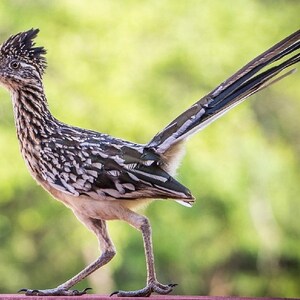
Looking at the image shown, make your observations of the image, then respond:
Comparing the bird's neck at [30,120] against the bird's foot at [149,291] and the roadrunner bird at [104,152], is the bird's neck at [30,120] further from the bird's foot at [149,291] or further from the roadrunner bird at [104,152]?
the bird's foot at [149,291]

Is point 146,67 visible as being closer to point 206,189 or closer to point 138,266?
point 206,189

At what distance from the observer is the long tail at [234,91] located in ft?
9.16

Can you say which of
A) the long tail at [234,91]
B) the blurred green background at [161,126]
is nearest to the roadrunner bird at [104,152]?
the long tail at [234,91]

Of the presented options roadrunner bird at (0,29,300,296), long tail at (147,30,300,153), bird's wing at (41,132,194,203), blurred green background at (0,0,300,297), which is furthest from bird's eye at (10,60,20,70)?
blurred green background at (0,0,300,297)

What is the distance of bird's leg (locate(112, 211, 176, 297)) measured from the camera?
279cm

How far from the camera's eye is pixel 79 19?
7.98m

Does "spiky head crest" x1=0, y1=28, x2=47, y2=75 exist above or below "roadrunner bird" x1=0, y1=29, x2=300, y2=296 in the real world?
above

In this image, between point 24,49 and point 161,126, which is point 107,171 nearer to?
point 24,49

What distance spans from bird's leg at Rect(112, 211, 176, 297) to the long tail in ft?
0.72

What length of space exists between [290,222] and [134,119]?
2.21 meters

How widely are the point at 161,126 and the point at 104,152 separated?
5.21 m

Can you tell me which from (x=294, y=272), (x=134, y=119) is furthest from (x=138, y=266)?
(x=294, y=272)

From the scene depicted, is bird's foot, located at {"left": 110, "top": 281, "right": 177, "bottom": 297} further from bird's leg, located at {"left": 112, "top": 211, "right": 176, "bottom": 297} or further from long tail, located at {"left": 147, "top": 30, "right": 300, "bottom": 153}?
long tail, located at {"left": 147, "top": 30, "right": 300, "bottom": 153}

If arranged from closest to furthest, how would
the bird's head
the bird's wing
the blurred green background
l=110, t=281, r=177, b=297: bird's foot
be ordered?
1. l=110, t=281, r=177, b=297: bird's foot
2. the bird's wing
3. the bird's head
4. the blurred green background
